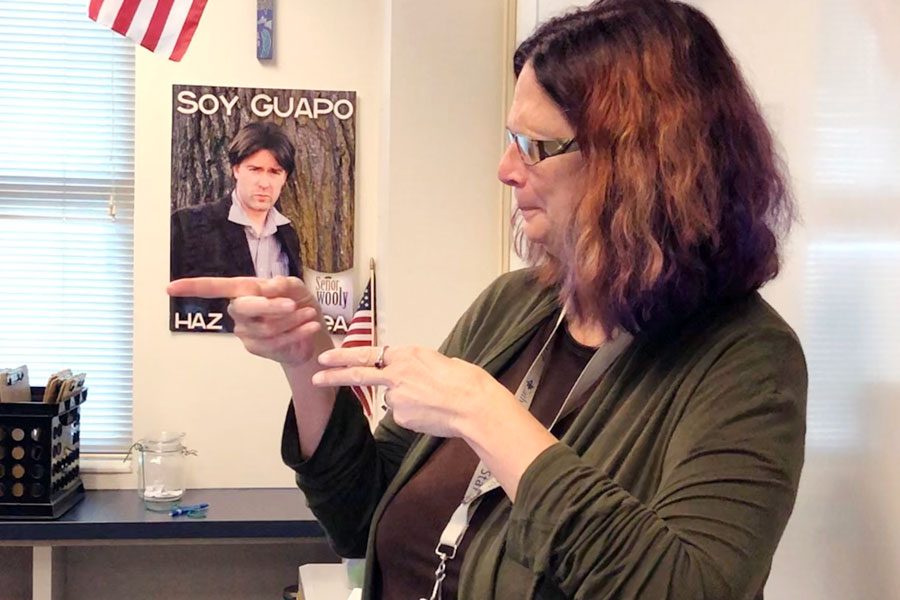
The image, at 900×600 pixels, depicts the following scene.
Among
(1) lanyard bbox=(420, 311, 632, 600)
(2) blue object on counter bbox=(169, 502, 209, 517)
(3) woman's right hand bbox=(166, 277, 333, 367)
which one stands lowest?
(2) blue object on counter bbox=(169, 502, 209, 517)

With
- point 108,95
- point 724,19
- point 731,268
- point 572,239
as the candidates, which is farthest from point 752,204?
point 108,95

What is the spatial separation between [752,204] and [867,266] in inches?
4.9

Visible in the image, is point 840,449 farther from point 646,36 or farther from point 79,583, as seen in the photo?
point 79,583

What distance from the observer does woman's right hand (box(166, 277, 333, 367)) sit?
103 cm

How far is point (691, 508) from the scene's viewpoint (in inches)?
29.9

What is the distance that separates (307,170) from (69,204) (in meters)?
0.72

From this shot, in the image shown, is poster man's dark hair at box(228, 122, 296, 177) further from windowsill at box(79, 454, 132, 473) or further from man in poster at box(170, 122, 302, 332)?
windowsill at box(79, 454, 132, 473)

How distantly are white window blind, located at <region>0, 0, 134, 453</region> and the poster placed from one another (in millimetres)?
181

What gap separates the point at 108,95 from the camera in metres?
2.78

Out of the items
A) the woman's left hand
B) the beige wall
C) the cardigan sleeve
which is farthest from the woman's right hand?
the beige wall

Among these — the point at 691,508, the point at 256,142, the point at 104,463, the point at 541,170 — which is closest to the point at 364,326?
the point at 256,142

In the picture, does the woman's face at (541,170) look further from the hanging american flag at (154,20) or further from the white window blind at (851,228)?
the hanging american flag at (154,20)

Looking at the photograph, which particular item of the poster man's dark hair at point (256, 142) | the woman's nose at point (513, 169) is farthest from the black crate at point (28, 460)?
the woman's nose at point (513, 169)

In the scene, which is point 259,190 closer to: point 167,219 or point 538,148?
point 167,219
